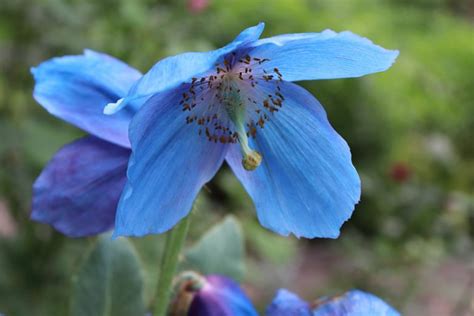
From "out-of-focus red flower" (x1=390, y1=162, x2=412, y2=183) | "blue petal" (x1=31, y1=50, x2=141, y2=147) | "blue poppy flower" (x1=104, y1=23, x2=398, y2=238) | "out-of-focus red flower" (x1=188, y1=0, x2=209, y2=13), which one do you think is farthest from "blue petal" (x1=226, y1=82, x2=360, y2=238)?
"out-of-focus red flower" (x1=390, y1=162, x2=412, y2=183)

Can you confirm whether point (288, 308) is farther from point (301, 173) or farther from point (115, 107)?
point (115, 107)

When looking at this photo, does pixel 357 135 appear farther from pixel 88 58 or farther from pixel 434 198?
pixel 88 58

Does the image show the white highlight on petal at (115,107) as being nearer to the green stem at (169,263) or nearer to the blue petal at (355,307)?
the green stem at (169,263)

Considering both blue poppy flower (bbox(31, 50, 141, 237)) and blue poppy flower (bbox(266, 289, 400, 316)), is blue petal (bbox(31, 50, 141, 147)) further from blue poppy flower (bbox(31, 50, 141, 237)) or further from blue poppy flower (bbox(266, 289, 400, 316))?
blue poppy flower (bbox(266, 289, 400, 316))

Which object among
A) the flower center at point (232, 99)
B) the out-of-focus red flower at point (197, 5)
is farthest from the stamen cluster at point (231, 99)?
the out-of-focus red flower at point (197, 5)

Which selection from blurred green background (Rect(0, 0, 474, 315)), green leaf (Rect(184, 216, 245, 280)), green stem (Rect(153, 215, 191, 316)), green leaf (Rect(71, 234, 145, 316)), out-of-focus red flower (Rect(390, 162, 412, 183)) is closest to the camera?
green stem (Rect(153, 215, 191, 316))

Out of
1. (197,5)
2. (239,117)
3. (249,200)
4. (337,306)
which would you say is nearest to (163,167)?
(239,117)
